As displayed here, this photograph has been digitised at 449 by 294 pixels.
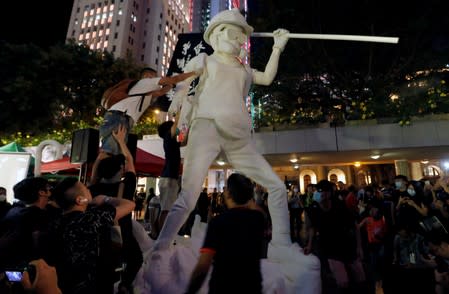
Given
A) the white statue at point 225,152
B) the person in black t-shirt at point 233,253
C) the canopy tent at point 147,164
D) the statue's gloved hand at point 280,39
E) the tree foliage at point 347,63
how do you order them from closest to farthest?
the person in black t-shirt at point 233,253
the white statue at point 225,152
the statue's gloved hand at point 280,39
the canopy tent at point 147,164
the tree foliage at point 347,63

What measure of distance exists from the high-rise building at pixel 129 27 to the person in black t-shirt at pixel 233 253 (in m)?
63.2

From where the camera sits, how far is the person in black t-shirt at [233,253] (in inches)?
64.0

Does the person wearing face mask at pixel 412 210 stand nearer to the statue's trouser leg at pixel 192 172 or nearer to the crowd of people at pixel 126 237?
the crowd of people at pixel 126 237

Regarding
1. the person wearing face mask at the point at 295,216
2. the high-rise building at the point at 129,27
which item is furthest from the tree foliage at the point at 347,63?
the high-rise building at the point at 129,27

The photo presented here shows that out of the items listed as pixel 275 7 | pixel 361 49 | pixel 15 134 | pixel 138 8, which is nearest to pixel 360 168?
pixel 361 49

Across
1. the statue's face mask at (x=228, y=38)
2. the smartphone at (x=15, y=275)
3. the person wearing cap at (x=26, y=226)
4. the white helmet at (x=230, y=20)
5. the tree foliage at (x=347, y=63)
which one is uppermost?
the tree foliage at (x=347, y=63)

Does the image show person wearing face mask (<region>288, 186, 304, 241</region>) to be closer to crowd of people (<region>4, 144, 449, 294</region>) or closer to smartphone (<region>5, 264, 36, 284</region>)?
crowd of people (<region>4, 144, 449, 294</region>)

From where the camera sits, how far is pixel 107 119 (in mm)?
3215

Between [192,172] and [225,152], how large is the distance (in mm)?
437

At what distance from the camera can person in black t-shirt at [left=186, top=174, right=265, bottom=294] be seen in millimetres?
1626

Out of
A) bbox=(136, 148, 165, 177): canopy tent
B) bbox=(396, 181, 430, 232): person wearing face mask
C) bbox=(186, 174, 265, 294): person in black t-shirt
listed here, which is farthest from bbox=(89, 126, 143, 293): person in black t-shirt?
bbox=(136, 148, 165, 177): canopy tent

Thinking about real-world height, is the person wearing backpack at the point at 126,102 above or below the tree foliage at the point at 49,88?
below

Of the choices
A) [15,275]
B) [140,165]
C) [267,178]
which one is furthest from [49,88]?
[15,275]

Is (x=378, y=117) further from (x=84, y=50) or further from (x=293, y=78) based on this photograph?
(x=84, y=50)
